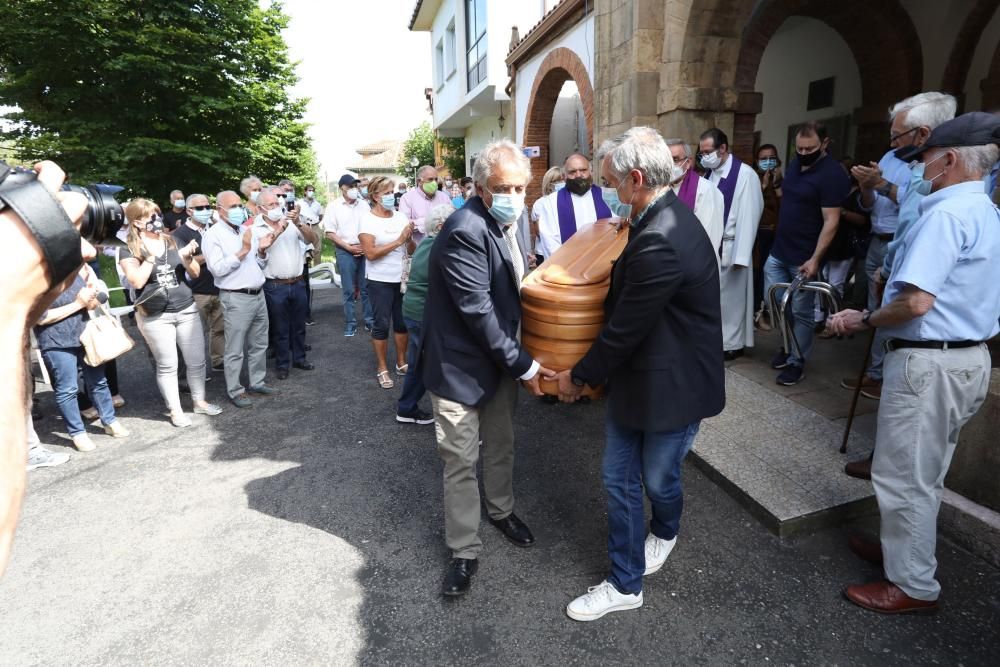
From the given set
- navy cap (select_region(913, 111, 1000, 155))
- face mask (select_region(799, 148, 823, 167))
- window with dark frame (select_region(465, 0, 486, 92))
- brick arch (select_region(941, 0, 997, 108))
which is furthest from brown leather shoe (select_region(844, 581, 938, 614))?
window with dark frame (select_region(465, 0, 486, 92))

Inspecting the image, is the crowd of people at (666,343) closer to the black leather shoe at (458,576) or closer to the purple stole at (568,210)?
the black leather shoe at (458,576)

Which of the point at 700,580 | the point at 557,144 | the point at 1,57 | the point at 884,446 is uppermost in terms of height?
the point at 1,57

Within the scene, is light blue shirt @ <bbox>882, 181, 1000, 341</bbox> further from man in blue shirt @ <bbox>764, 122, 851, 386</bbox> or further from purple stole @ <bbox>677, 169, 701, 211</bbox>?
purple stole @ <bbox>677, 169, 701, 211</bbox>

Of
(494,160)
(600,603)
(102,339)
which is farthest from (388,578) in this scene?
(102,339)

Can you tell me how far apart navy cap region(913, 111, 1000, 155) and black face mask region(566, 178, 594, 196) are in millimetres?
3099

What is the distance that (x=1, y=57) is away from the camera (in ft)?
48.8

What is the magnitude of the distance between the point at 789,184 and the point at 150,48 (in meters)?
16.6

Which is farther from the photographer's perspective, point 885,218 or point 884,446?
point 885,218

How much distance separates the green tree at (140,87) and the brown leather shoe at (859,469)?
56.6 feet

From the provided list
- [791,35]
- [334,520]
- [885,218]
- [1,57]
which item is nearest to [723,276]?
[885,218]

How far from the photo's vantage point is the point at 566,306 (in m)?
2.46

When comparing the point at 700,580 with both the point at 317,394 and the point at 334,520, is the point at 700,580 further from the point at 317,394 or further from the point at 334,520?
the point at 317,394

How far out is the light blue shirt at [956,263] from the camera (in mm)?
2119

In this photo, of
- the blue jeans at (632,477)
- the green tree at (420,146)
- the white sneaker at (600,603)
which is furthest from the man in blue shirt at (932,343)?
the green tree at (420,146)
